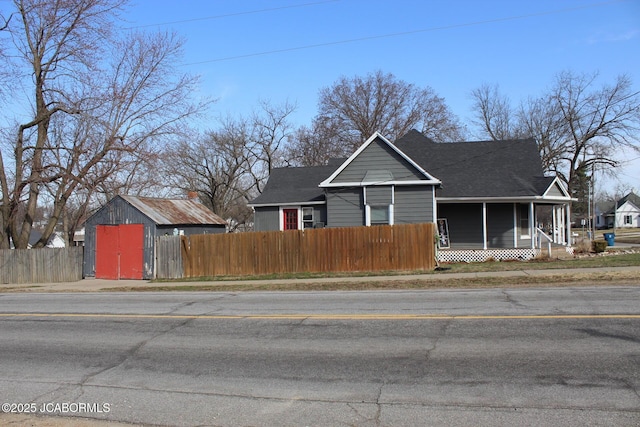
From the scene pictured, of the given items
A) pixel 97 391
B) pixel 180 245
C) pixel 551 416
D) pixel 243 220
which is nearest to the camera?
pixel 551 416

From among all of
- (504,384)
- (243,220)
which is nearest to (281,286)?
(504,384)

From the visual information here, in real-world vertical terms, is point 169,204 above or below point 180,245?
above

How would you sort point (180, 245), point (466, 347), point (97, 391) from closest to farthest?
point (97, 391) < point (466, 347) < point (180, 245)

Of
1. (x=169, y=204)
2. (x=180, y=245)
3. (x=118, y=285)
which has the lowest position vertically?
(x=118, y=285)

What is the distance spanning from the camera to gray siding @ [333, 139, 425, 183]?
2442 cm

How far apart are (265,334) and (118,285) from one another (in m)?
13.7

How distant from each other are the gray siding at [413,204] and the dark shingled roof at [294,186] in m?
4.64

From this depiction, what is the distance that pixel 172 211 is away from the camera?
26.7 metres

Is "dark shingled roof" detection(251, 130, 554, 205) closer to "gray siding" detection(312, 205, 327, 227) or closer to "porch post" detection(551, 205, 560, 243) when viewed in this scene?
"gray siding" detection(312, 205, 327, 227)

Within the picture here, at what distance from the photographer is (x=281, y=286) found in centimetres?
1750

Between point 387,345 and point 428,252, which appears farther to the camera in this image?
point 428,252

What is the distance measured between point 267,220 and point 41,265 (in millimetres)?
10746

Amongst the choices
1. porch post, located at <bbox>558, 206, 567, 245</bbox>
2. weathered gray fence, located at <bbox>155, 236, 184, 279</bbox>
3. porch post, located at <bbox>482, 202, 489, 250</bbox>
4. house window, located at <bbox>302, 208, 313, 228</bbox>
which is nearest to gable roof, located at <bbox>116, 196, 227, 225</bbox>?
weathered gray fence, located at <bbox>155, 236, 184, 279</bbox>

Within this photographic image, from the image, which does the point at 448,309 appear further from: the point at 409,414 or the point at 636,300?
the point at 409,414
